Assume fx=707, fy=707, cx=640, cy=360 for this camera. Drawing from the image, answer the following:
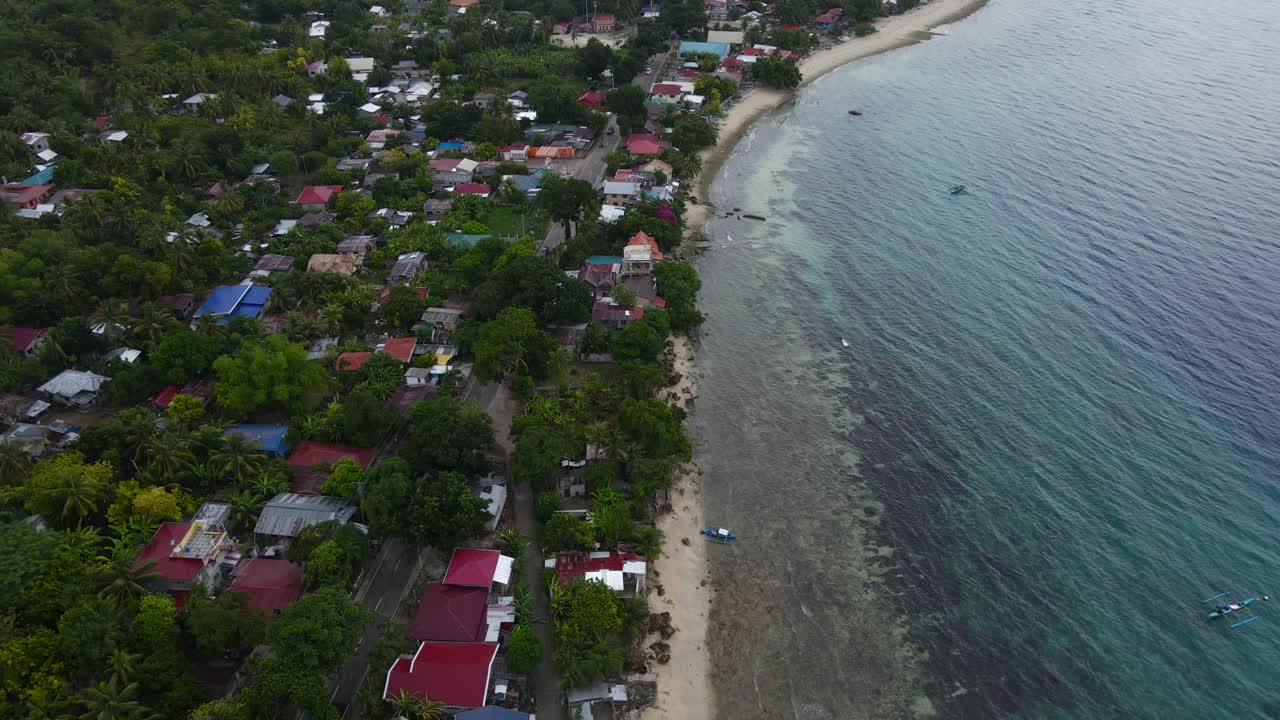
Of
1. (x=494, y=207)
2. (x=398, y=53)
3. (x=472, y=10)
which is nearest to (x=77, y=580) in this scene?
(x=494, y=207)

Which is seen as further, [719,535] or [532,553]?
[719,535]

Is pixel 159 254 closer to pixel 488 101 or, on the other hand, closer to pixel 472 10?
pixel 488 101

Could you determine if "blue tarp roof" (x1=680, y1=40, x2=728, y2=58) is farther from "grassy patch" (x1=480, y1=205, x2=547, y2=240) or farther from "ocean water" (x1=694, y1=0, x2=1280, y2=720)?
"grassy patch" (x1=480, y1=205, x2=547, y2=240)

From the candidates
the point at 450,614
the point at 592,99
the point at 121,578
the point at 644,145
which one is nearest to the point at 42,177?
the point at 121,578

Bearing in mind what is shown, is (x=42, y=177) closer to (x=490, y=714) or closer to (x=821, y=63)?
(x=490, y=714)

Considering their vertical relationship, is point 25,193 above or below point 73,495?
above

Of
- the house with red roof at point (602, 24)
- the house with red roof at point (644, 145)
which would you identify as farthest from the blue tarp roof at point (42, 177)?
the house with red roof at point (602, 24)

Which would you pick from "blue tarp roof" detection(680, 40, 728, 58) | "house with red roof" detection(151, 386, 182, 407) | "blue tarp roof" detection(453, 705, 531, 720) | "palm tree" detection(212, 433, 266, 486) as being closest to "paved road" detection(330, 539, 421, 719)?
"blue tarp roof" detection(453, 705, 531, 720)
